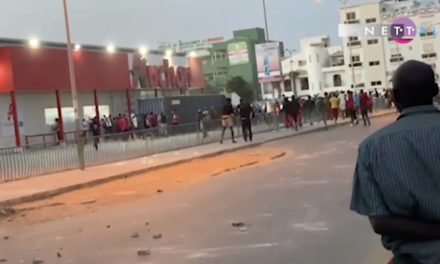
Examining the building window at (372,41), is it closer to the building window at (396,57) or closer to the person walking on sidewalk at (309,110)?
the building window at (396,57)

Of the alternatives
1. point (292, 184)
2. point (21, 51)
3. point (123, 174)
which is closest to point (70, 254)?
point (292, 184)

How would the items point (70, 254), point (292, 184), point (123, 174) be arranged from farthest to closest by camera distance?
1. point (123, 174)
2. point (292, 184)
3. point (70, 254)

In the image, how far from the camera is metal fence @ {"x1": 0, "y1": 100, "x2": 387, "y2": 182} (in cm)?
1964

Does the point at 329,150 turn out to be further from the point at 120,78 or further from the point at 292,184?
the point at 120,78

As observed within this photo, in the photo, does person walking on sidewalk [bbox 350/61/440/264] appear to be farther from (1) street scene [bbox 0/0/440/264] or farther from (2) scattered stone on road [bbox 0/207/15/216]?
(2) scattered stone on road [bbox 0/207/15/216]

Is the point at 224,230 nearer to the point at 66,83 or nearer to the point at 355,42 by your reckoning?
the point at 66,83

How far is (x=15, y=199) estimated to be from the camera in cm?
1455

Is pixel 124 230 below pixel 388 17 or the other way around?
below

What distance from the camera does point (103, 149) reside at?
23141 millimetres

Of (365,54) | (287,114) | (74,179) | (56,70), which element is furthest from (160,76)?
(365,54)

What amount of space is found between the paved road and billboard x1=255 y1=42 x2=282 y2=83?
2861 cm

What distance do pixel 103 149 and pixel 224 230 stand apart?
569 inches

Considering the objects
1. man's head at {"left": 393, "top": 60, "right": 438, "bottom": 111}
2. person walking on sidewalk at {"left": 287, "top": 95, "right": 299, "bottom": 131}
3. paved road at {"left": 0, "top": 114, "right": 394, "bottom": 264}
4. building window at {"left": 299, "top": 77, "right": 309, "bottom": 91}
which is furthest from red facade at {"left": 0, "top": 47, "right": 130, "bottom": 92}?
building window at {"left": 299, "top": 77, "right": 309, "bottom": 91}

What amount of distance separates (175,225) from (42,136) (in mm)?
31993
